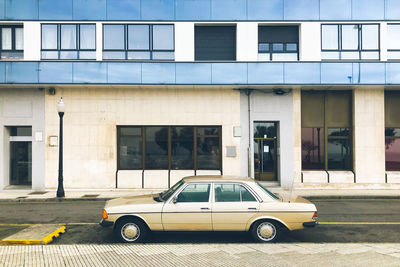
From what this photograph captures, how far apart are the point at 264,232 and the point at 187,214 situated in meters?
1.72

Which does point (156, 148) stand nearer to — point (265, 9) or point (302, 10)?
point (265, 9)

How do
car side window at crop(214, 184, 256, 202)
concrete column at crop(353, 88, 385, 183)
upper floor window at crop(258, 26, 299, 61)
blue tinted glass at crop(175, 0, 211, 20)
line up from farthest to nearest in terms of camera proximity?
upper floor window at crop(258, 26, 299, 61), concrete column at crop(353, 88, 385, 183), blue tinted glass at crop(175, 0, 211, 20), car side window at crop(214, 184, 256, 202)

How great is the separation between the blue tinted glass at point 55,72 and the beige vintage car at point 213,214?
9.85 m

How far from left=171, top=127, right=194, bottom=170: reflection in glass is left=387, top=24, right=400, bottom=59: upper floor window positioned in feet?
34.1

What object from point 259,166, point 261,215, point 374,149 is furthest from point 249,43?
point 261,215

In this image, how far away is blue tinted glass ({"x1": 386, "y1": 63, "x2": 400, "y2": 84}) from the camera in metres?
15.3

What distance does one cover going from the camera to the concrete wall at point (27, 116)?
15.9 meters

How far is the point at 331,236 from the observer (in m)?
8.09

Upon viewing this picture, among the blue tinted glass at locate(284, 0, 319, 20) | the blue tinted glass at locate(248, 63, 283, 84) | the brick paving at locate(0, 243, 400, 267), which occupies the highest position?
the blue tinted glass at locate(284, 0, 319, 20)

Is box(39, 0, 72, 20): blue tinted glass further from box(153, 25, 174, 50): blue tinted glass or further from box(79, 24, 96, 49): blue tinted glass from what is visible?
box(153, 25, 174, 50): blue tinted glass

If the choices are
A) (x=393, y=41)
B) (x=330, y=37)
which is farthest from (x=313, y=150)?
(x=393, y=41)

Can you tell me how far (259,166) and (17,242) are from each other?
38.6 feet

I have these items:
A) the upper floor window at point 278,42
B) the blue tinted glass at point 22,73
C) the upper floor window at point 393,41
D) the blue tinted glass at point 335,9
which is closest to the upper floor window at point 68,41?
the blue tinted glass at point 22,73

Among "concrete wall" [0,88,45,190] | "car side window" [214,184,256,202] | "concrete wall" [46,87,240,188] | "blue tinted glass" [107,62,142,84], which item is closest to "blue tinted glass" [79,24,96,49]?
"blue tinted glass" [107,62,142,84]
